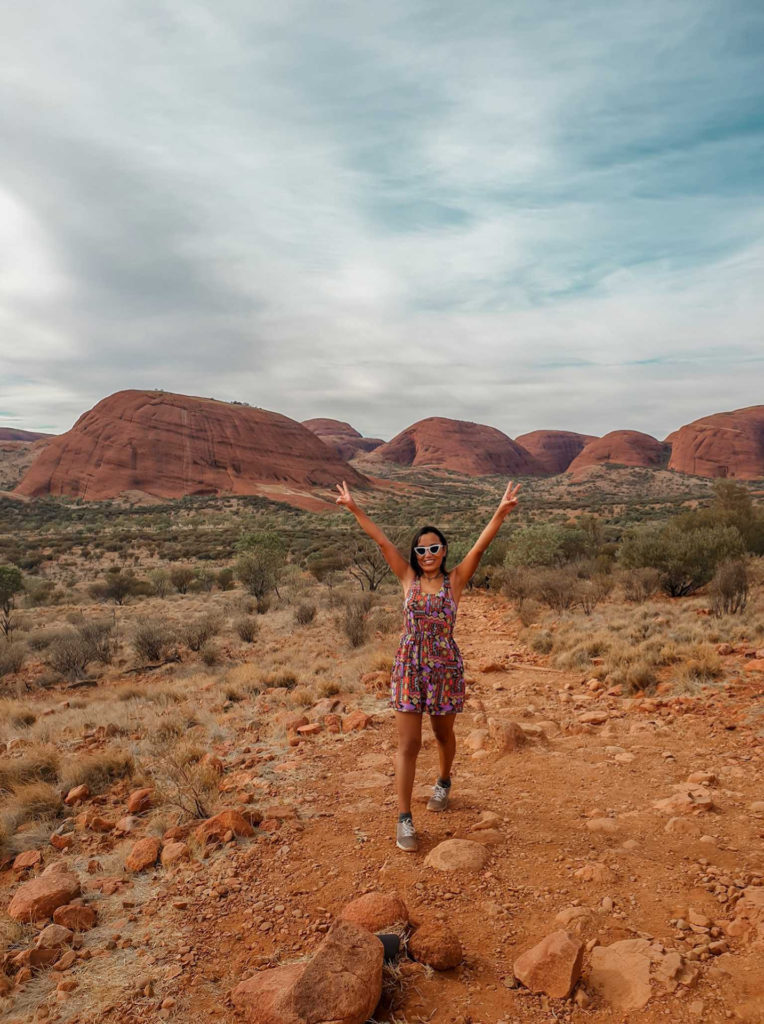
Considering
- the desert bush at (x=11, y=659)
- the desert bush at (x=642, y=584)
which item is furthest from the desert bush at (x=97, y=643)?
the desert bush at (x=642, y=584)

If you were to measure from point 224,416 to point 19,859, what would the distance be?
7465 centimetres

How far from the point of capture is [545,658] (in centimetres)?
793

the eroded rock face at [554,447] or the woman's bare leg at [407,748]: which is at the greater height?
the eroded rock face at [554,447]

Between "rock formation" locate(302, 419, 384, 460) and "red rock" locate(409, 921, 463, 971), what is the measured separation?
12868cm

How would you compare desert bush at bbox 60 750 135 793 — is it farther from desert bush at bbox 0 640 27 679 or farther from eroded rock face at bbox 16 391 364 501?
eroded rock face at bbox 16 391 364 501

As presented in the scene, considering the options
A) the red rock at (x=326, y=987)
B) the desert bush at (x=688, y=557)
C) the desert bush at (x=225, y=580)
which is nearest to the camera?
the red rock at (x=326, y=987)

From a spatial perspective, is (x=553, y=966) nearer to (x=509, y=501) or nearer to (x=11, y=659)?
(x=509, y=501)

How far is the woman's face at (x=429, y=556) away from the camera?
335cm

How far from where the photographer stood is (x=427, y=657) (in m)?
3.29

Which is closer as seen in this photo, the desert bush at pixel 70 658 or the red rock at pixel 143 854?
the red rock at pixel 143 854

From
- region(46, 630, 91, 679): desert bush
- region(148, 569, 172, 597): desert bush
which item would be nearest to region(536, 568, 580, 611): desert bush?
region(46, 630, 91, 679): desert bush

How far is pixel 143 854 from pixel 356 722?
246 cm

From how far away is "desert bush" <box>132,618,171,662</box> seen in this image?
9.90 m

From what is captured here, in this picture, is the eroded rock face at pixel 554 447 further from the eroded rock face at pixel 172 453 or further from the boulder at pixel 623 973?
the boulder at pixel 623 973
